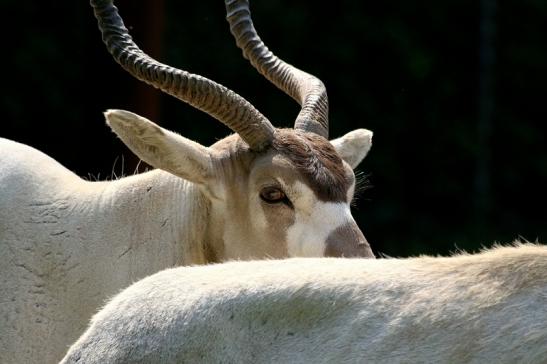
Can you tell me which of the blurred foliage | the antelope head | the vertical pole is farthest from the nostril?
the blurred foliage

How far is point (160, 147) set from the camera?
6.17 metres

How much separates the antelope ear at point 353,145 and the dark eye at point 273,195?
875 millimetres

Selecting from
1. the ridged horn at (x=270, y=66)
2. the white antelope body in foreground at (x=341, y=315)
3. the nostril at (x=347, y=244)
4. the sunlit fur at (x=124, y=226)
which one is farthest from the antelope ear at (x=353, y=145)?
the white antelope body in foreground at (x=341, y=315)

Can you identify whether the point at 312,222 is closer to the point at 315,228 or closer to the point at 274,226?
the point at 315,228

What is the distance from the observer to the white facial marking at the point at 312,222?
5.98 metres

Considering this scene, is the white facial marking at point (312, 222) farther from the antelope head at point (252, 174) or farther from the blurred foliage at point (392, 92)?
the blurred foliage at point (392, 92)

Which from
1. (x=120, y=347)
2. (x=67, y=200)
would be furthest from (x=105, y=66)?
(x=120, y=347)

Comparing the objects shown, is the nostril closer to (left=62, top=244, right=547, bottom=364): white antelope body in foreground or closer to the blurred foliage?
(left=62, top=244, right=547, bottom=364): white antelope body in foreground

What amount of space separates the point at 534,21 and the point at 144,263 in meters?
13.9

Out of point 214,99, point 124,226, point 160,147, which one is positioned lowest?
point 124,226

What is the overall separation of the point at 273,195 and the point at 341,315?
97.3 inches

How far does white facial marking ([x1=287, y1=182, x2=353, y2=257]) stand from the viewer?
5.98 m

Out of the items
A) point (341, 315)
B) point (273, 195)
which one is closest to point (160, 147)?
point (273, 195)

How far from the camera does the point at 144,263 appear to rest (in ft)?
20.4
